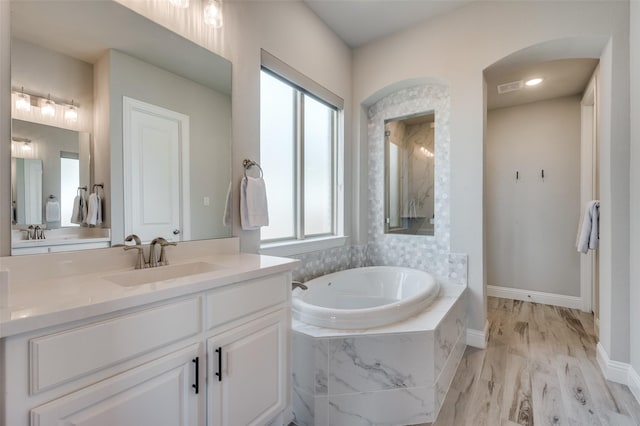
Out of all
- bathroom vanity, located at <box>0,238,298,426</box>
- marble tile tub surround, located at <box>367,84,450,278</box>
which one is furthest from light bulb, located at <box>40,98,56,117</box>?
marble tile tub surround, located at <box>367,84,450,278</box>

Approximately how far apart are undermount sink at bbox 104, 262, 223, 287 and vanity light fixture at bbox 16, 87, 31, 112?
2.43 feet

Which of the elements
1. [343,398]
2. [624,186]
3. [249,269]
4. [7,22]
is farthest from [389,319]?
[7,22]

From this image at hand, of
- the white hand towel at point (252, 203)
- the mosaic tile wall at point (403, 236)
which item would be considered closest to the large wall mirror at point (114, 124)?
the white hand towel at point (252, 203)

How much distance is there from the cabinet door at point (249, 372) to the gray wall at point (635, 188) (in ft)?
7.18

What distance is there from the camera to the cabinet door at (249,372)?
3.79 ft

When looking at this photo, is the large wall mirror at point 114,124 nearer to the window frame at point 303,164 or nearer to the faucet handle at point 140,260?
the faucet handle at point 140,260

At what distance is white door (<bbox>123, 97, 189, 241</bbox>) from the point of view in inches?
56.2

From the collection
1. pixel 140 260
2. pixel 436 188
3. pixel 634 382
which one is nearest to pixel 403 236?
pixel 436 188

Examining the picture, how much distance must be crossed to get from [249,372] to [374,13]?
2.94 m

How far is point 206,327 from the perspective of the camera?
1.12 m

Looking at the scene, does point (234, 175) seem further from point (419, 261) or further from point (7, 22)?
point (419, 261)

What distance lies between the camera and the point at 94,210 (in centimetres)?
133

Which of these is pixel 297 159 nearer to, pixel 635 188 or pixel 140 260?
pixel 140 260

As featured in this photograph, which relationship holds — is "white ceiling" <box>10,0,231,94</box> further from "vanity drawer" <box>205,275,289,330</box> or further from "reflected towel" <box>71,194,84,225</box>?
"vanity drawer" <box>205,275,289,330</box>
